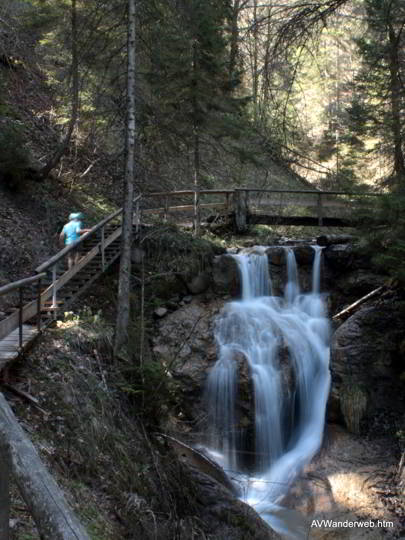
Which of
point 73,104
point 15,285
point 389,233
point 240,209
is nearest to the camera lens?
point 15,285

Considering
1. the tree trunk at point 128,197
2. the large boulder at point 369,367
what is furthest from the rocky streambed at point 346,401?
the tree trunk at point 128,197

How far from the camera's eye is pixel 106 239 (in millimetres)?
11320

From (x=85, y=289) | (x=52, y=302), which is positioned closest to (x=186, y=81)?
(x=85, y=289)

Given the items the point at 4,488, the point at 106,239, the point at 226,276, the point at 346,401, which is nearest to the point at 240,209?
the point at 226,276

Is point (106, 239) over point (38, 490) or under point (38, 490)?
over

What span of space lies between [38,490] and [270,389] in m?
9.33

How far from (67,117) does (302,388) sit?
10.9 metres

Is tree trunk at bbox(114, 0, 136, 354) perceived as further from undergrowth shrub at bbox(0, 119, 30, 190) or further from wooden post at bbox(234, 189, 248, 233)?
wooden post at bbox(234, 189, 248, 233)

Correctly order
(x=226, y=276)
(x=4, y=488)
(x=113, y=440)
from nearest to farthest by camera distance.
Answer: (x=4, y=488) → (x=113, y=440) → (x=226, y=276)

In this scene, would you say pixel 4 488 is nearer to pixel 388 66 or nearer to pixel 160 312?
pixel 388 66

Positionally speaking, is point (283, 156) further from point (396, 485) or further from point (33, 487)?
point (396, 485)

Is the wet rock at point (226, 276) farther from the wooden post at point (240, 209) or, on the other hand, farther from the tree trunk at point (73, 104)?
the tree trunk at point (73, 104)

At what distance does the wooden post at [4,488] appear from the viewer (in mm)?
1854

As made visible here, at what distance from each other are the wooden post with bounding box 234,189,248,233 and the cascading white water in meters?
3.03
